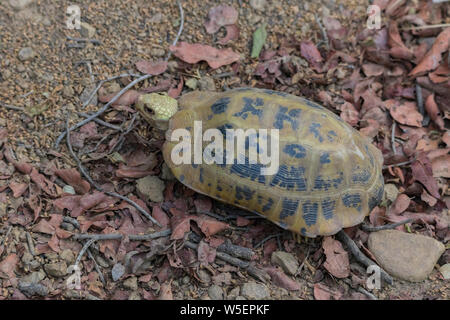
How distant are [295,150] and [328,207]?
0.53 m

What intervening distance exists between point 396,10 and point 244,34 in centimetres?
172

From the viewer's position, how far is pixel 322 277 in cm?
327

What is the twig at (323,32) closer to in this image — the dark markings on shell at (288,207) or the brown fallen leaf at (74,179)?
the dark markings on shell at (288,207)

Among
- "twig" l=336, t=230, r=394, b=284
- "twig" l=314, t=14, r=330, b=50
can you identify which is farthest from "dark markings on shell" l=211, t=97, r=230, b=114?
"twig" l=314, t=14, r=330, b=50

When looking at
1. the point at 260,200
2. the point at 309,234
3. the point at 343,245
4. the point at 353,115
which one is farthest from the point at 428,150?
the point at 260,200

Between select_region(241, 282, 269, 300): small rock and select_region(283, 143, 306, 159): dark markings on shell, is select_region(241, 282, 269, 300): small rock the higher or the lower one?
the lower one

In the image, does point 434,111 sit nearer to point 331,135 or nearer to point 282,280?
point 331,135

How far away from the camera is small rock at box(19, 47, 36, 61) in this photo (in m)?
3.63

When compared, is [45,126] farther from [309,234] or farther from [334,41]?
[334,41]

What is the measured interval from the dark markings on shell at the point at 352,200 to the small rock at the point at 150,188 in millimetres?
1469

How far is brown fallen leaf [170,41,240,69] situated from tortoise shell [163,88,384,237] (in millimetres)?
766

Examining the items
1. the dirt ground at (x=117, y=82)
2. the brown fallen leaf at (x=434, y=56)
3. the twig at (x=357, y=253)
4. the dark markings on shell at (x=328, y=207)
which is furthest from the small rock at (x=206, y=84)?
the brown fallen leaf at (x=434, y=56)

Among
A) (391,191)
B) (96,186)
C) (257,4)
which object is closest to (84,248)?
(96,186)

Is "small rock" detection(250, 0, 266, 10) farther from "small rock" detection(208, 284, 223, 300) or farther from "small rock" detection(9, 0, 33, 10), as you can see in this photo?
"small rock" detection(208, 284, 223, 300)
